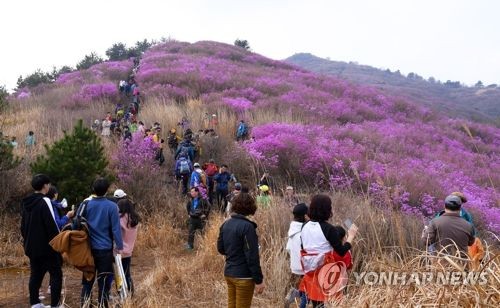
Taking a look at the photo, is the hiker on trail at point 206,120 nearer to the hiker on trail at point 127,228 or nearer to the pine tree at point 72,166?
the pine tree at point 72,166

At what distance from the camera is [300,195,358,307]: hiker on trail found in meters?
4.33

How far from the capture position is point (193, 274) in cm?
673

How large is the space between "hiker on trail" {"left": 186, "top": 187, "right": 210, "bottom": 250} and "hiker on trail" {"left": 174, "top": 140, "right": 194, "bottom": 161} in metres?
2.95

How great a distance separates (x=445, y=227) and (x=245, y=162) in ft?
28.9

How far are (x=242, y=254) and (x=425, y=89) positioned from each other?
2898 inches

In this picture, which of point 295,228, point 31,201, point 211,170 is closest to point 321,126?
point 211,170

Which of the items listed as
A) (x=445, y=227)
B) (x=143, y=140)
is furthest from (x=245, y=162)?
(x=445, y=227)

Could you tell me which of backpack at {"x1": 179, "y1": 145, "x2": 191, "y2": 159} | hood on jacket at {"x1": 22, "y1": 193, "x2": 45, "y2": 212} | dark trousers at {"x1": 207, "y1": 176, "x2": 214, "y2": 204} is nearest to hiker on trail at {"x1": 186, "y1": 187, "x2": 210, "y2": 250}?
dark trousers at {"x1": 207, "y1": 176, "x2": 214, "y2": 204}

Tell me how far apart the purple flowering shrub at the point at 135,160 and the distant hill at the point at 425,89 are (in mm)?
31804

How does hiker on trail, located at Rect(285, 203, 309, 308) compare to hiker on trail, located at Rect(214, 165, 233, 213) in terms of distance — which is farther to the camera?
hiker on trail, located at Rect(214, 165, 233, 213)

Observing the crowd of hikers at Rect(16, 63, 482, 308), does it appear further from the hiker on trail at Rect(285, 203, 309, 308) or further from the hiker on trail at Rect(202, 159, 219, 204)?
the hiker on trail at Rect(202, 159, 219, 204)

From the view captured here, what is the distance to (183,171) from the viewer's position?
469 inches

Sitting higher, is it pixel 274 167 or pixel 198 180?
pixel 198 180

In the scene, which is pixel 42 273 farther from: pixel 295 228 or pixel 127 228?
pixel 295 228
